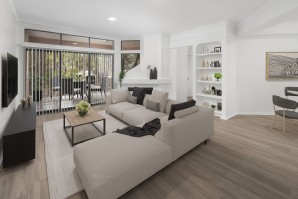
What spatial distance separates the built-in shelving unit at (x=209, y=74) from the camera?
506 cm

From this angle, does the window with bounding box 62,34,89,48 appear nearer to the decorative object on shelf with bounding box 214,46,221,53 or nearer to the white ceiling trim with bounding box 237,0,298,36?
the decorative object on shelf with bounding box 214,46,221,53

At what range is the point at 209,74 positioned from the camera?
17.9ft

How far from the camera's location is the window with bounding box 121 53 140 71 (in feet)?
21.7

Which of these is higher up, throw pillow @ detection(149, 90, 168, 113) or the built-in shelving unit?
the built-in shelving unit

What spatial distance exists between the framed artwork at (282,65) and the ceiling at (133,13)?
177cm

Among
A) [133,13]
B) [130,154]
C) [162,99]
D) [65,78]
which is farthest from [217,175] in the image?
[65,78]

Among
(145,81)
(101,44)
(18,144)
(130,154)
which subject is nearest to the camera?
(130,154)

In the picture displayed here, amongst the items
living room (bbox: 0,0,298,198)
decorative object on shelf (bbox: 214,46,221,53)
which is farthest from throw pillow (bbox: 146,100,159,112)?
Answer: decorative object on shelf (bbox: 214,46,221,53)

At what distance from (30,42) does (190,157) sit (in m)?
5.14

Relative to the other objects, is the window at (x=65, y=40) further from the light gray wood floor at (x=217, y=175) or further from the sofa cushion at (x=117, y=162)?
the sofa cushion at (x=117, y=162)

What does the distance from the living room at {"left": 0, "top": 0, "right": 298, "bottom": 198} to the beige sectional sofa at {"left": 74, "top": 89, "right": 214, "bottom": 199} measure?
0.01 meters

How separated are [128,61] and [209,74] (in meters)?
3.21

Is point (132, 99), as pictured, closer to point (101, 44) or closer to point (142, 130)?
point (142, 130)

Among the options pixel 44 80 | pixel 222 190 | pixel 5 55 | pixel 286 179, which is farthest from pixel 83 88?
pixel 286 179
